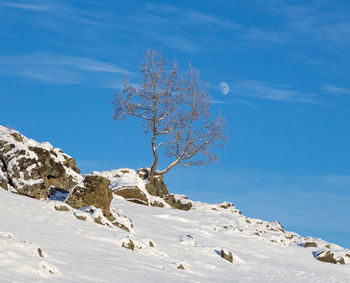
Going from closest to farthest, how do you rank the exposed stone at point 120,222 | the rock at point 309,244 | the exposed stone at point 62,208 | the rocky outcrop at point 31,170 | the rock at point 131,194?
the exposed stone at point 62,208
the exposed stone at point 120,222
the rocky outcrop at point 31,170
the rock at point 309,244
the rock at point 131,194

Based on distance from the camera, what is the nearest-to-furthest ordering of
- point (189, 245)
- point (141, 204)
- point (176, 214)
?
point (189, 245)
point (176, 214)
point (141, 204)

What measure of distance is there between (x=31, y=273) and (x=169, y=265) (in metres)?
5.16

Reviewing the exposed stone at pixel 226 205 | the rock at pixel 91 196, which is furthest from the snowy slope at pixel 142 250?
the exposed stone at pixel 226 205

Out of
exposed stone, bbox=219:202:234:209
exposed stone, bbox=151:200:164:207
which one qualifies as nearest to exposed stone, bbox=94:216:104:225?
exposed stone, bbox=151:200:164:207

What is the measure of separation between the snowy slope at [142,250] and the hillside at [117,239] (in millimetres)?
36

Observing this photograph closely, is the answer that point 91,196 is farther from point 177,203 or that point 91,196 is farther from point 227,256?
point 177,203

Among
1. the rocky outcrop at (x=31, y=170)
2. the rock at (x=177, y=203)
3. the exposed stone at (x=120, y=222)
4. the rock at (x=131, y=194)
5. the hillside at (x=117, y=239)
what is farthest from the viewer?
the rock at (x=177, y=203)

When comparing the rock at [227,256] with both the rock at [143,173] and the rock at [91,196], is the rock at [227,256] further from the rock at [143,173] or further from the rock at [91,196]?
the rock at [143,173]

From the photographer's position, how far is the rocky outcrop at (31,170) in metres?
19.8

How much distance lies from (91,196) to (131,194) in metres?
8.86

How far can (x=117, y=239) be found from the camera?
48.8ft

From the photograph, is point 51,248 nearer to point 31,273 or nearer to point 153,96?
point 31,273

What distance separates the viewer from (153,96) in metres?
36.3

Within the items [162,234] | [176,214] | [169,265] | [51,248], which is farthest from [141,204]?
[51,248]
